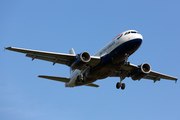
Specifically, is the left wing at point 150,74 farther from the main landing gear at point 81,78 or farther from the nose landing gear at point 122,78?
the main landing gear at point 81,78

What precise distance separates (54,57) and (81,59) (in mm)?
4373

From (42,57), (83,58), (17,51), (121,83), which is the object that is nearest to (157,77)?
(121,83)

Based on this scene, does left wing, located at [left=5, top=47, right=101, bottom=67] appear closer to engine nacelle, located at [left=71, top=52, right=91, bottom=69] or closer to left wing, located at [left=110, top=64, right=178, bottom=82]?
engine nacelle, located at [left=71, top=52, right=91, bottom=69]

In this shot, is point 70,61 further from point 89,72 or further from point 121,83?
point 121,83

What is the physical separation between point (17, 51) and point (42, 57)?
154 inches

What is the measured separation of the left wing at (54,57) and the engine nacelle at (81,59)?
0.88m

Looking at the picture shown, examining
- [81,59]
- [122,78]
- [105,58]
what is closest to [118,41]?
[105,58]

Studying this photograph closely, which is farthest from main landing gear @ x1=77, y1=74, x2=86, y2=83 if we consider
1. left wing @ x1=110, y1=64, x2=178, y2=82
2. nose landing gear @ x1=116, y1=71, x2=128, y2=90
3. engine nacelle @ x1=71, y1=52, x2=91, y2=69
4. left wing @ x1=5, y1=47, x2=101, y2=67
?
left wing @ x1=110, y1=64, x2=178, y2=82

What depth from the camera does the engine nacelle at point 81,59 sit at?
106 feet

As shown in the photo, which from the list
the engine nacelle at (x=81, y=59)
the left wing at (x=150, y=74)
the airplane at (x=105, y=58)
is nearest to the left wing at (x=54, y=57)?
the airplane at (x=105, y=58)

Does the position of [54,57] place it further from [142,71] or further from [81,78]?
[142,71]

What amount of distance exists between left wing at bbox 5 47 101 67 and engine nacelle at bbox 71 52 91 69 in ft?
2.90

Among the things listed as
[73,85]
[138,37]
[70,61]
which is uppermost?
[138,37]

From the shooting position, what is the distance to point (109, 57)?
107 feet
